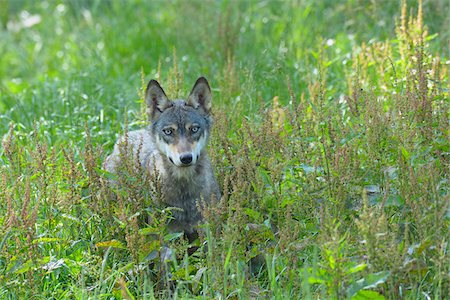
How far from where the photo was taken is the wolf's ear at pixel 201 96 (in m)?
5.80

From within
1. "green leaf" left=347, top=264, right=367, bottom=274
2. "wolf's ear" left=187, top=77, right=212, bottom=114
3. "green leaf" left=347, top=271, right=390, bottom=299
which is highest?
"wolf's ear" left=187, top=77, right=212, bottom=114

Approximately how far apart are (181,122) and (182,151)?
1.04ft

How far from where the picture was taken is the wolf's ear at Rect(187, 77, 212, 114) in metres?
5.80

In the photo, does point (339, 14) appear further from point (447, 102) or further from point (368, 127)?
point (368, 127)

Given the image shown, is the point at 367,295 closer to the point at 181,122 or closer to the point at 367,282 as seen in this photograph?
the point at 367,282

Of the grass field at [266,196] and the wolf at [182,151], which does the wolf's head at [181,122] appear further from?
the grass field at [266,196]

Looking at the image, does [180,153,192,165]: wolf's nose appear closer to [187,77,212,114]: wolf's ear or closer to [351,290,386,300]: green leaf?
[187,77,212,114]: wolf's ear

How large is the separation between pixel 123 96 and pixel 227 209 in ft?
10.6

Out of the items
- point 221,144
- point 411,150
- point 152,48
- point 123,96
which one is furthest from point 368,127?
point 152,48

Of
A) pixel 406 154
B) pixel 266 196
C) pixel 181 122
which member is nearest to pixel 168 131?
pixel 181 122

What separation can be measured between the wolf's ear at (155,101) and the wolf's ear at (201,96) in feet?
0.55

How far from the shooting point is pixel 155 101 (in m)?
5.84

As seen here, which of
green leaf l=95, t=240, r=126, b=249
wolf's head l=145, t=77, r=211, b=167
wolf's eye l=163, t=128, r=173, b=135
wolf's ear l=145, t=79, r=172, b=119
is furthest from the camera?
wolf's ear l=145, t=79, r=172, b=119

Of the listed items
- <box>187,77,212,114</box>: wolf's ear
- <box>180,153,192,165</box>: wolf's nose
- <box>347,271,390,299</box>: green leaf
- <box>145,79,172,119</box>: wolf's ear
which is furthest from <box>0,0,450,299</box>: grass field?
<box>145,79,172,119</box>: wolf's ear
